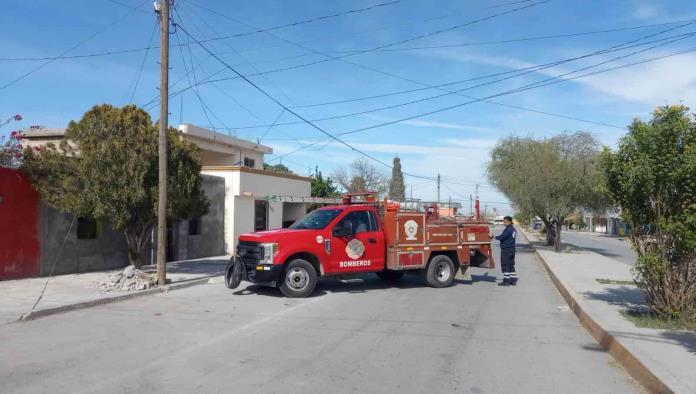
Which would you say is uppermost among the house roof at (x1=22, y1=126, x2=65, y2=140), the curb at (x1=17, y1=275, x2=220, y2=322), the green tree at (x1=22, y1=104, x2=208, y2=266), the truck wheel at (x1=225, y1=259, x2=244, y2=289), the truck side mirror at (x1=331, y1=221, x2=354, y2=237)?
the house roof at (x1=22, y1=126, x2=65, y2=140)

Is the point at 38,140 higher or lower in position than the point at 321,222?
higher

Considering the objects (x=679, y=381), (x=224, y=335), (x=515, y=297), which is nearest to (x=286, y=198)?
(x=515, y=297)

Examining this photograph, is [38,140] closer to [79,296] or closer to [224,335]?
[79,296]

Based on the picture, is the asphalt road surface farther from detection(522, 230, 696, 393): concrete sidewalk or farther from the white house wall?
the white house wall

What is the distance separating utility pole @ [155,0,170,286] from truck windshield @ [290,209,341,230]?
3.17 metres

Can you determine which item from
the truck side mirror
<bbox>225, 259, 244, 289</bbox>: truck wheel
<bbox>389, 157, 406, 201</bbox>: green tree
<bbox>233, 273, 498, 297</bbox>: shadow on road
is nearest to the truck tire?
<bbox>233, 273, 498, 297</bbox>: shadow on road

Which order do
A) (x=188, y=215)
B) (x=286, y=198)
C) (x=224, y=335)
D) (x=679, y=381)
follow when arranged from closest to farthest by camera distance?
(x=679, y=381) < (x=224, y=335) < (x=188, y=215) < (x=286, y=198)

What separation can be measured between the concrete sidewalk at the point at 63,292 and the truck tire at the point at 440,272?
6006mm

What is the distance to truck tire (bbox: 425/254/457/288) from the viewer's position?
14852 mm

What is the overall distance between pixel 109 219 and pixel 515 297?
9860 mm

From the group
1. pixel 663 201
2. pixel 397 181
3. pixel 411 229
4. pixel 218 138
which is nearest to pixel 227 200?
pixel 218 138

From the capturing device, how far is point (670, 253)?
30.4 ft

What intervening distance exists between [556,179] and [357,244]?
1886 cm

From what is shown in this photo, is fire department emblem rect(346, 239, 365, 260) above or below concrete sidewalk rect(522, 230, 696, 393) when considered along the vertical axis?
above
